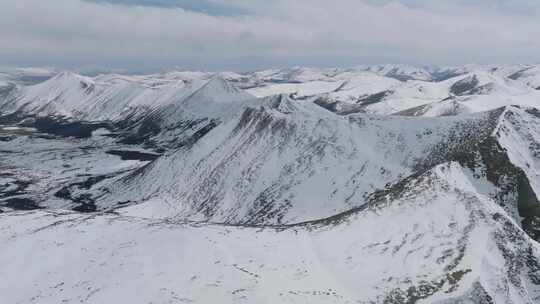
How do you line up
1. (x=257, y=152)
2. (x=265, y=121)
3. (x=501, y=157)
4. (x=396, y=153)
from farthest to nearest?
(x=265, y=121)
(x=257, y=152)
(x=396, y=153)
(x=501, y=157)

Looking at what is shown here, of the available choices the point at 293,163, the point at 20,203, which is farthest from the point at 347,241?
the point at 20,203

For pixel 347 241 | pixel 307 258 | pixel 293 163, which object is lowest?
pixel 293 163

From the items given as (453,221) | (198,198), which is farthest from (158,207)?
(453,221)

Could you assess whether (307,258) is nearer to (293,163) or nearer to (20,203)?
(293,163)

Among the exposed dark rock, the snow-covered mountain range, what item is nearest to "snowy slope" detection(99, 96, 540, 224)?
the snow-covered mountain range

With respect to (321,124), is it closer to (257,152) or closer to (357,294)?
(257,152)

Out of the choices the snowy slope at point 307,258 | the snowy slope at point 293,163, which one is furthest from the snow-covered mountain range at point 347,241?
the snowy slope at point 293,163

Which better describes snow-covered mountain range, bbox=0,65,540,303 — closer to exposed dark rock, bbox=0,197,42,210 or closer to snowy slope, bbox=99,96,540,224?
snowy slope, bbox=99,96,540,224

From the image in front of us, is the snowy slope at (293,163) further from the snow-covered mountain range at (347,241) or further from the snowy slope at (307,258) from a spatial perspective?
the snowy slope at (307,258)
